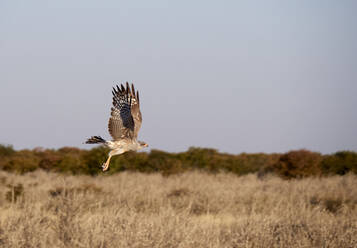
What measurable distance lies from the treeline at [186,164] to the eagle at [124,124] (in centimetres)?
1325

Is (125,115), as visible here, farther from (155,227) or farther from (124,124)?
(155,227)

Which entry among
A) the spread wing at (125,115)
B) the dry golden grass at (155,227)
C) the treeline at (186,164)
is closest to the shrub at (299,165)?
the treeline at (186,164)

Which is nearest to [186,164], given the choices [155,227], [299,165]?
[299,165]

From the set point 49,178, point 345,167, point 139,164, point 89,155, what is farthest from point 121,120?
point 345,167

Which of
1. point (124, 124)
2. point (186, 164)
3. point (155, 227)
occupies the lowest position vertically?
point (155, 227)

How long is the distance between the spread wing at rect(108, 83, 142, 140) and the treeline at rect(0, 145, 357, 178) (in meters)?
13.2

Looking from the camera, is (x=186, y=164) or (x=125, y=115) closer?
(x=125, y=115)

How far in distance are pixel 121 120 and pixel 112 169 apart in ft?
56.7

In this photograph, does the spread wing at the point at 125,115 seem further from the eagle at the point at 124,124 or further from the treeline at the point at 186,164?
the treeline at the point at 186,164

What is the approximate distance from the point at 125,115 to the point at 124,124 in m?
0.23

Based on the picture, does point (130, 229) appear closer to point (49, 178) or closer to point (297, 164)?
point (49, 178)

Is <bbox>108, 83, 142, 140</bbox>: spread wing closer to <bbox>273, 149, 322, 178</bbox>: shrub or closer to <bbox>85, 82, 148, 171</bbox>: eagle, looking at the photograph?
<bbox>85, 82, 148, 171</bbox>: eagle

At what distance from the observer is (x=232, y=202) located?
1673cm

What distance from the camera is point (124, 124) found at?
786 cm
